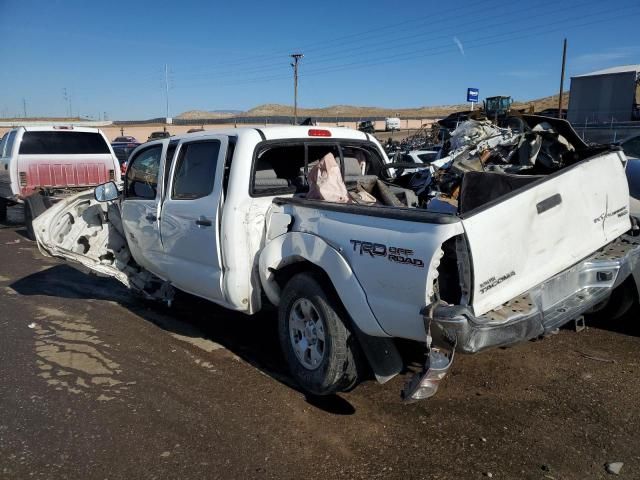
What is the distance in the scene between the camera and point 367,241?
3.25 m

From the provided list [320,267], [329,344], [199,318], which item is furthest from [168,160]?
[329,344]

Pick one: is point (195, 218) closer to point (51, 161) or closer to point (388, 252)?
point (388, 252)

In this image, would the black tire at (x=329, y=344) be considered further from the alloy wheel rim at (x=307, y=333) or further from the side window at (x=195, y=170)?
the side window at (x=195, y=170)

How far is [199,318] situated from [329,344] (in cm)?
262

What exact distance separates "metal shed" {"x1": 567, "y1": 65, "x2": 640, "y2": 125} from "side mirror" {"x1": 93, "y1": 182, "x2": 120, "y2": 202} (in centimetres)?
3658

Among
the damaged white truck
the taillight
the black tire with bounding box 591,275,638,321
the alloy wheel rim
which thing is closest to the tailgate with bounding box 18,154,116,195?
the damaged white truck

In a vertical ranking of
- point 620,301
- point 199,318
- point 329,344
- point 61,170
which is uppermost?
point 61,170

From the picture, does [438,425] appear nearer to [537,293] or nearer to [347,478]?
[347,478]

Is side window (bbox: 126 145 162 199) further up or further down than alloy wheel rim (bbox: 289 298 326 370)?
further up

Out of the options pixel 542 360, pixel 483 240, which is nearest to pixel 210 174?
pixel 483 240

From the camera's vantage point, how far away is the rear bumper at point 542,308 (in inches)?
114

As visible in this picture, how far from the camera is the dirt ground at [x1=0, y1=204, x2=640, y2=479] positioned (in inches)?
123

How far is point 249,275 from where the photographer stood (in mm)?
4348

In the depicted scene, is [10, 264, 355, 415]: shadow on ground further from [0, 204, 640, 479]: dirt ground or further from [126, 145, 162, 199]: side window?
[126, 145, 162, 199]: side window
